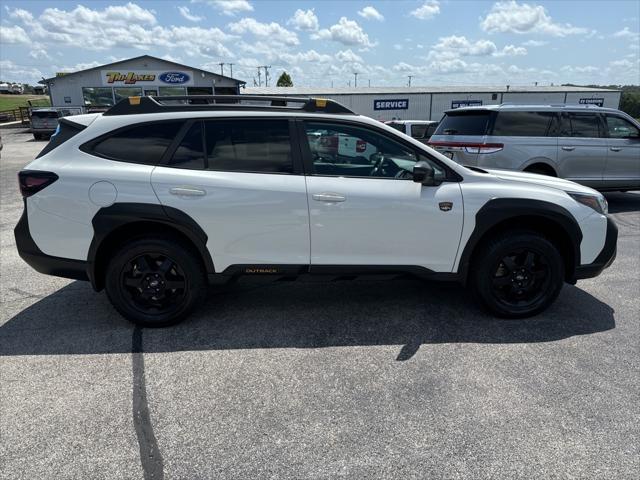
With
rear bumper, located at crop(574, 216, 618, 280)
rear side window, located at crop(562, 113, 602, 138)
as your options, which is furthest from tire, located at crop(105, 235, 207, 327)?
rear side window, located at crop(562, 113, 602, 138)

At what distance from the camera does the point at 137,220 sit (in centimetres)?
343

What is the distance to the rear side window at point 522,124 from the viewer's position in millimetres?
7645

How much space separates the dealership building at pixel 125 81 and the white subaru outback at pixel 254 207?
1321 inches

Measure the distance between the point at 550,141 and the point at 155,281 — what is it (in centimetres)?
705

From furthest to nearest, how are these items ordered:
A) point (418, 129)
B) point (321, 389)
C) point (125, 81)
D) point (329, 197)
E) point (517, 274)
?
1. point (125, 81)
2. point (418, 129)
3. point (517, 274)
4. point (329, 197)
5. point (321, 389)

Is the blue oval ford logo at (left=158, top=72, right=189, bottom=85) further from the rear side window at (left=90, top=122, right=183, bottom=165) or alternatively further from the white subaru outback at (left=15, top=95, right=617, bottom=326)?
the rear side window at (left=90, top=122, right=183, bottom=165)

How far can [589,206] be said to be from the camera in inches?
152

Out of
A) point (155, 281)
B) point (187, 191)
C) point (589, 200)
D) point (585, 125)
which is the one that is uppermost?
point (585, 125)

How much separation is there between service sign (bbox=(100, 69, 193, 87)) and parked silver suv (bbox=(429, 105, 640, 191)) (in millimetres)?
30943

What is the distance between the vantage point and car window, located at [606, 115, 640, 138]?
821 cm

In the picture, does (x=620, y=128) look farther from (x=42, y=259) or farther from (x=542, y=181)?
(x=42, y=259)

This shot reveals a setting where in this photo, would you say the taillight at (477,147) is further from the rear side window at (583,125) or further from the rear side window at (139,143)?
the rear side window at (139,143)

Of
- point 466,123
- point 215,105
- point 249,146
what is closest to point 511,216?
point 249,146

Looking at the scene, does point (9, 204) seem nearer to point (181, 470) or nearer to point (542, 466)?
point (181, 470)
